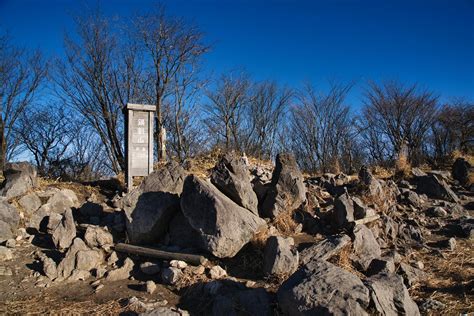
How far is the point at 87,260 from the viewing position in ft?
14.1

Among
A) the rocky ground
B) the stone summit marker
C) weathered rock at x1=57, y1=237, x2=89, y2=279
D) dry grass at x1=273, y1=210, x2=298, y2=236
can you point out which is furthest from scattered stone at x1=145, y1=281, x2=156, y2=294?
the stone summit marker

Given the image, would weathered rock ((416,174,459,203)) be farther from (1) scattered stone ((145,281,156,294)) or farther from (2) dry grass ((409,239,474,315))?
(1) scattered stone ((145,281,156,294))

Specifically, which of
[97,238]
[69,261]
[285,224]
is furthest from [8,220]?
[285,224]

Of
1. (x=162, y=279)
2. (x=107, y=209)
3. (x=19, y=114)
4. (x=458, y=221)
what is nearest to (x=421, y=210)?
(x=458, y=221)

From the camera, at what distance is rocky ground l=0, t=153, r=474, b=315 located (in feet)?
10.7

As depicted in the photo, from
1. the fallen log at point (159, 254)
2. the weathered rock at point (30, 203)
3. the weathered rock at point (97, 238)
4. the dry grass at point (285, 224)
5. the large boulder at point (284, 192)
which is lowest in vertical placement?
the fallen log at point (159, 254)

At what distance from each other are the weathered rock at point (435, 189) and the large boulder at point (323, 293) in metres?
5.23

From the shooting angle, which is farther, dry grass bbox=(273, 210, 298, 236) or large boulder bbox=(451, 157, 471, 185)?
large boulder bbox=(451, 157, 471, 185)

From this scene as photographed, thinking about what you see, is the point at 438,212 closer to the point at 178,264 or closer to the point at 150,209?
the point at 178,264

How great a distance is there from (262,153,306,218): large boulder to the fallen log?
1.55 metres

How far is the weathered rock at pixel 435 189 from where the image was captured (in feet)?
23.4

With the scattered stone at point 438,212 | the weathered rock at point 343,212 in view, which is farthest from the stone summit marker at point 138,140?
the scattered stone at point 438,212

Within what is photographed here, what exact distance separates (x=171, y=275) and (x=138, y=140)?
4.00 m

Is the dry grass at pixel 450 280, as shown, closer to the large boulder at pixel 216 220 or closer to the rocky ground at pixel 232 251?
the rocky ground at pixel 232 251
